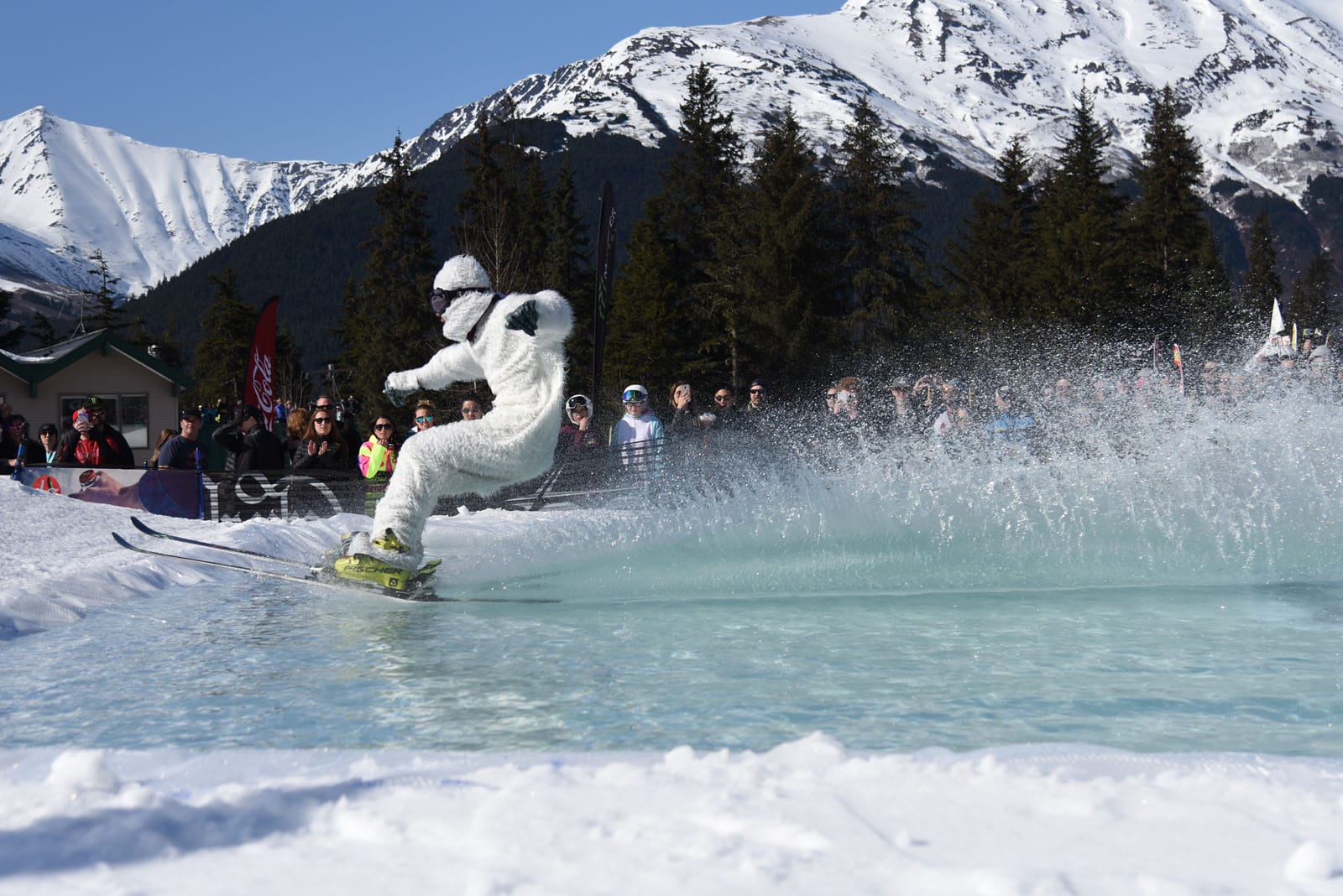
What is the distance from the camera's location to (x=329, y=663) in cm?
439

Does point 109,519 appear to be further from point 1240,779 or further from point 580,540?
point 1240,779

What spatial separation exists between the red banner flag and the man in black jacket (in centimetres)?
797

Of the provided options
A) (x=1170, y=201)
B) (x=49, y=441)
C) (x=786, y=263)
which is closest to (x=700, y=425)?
(x=49, y=441)

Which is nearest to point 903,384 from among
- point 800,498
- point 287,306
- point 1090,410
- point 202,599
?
point 1090,410

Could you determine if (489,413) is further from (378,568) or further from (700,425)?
(700,425)

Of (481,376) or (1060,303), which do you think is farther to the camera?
(1060,303)

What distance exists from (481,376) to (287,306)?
15397 cm

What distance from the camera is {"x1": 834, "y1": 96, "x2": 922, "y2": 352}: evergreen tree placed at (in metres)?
45.2

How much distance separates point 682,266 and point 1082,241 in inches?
613

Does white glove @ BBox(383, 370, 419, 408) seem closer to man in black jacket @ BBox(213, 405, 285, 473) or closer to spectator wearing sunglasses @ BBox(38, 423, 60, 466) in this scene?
man in black jacket @ BBox(213, 405, 285, 473)

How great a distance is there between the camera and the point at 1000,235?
52219 mm

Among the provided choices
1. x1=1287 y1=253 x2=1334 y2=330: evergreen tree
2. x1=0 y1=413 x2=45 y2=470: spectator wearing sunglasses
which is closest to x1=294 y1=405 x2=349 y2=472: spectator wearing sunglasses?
x1=0 y1=413 x2=45 y2=470: spectator wearing sunglasses

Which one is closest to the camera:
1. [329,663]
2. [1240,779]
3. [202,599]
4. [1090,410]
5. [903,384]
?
[1240,779]

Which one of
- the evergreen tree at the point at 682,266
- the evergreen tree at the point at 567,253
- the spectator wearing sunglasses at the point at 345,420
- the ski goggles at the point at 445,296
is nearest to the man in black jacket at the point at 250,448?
the spectator wearing sunglasses at the point at 345,420
